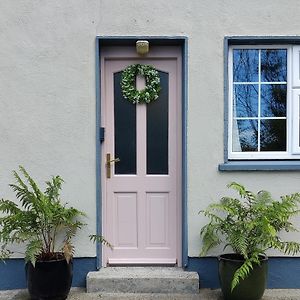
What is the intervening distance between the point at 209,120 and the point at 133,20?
4.60ft

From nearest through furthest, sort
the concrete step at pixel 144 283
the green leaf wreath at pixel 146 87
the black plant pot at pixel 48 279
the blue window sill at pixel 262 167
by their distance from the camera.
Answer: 1. the black plant pot at pixel 48 279
2. the concrete step at pixel 144 283
3. the blue window sill at pixel 262 167
4. the green leaf wreath at pixel 146 87

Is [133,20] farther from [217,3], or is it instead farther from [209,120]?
[209,120]

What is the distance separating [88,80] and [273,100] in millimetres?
2119

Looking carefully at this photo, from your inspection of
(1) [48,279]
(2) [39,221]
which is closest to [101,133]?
(2) [39,221]

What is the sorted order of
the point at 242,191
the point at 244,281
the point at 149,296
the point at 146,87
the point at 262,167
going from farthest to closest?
the point at 146,87 < the point at 262,167 < the point at 149,296 < the point at 242,191 < the point at 244,281

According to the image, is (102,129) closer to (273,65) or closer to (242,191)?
(242,191)

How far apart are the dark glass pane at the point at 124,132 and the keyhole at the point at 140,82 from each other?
0.69 ft

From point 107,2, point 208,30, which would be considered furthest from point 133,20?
point 208,30

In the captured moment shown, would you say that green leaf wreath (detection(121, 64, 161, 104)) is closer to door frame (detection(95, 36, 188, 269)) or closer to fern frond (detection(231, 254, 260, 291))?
door frame (detection(95, 36, 188, 269))

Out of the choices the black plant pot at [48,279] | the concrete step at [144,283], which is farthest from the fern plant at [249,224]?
the black plant pot at [48,279]

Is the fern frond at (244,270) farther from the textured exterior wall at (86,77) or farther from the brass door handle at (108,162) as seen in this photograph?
the brass door handle at (108,162)

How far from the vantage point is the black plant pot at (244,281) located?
439 centimetres

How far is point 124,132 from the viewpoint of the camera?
526 centimetres

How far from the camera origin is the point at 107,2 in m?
4.97
